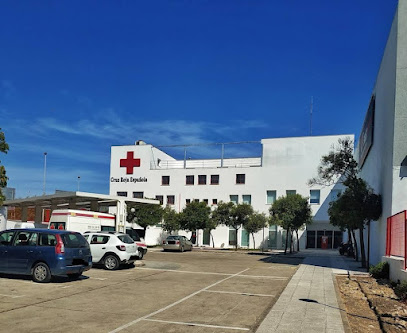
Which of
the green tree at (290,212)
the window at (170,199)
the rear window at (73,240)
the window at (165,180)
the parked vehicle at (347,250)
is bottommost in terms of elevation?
the parked vehicle at (347,250)

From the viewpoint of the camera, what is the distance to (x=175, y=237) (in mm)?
37312

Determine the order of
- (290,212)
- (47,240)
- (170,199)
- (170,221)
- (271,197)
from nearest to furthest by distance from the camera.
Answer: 1. (47,240)
2. (290,212)
3. (170,221)
4. (271,197)
5. (170,199)

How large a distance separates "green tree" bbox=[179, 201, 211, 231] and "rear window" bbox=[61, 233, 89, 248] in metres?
29.9

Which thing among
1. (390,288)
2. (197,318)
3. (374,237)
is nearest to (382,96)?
(374,237)

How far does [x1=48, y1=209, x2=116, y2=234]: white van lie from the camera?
21.3 m

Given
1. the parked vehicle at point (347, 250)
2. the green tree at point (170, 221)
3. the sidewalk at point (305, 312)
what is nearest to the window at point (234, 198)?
the green tree at point (170, 221)

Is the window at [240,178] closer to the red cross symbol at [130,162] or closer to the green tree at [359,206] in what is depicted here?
the red cross symbol at [130,162]

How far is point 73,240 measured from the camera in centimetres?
1376

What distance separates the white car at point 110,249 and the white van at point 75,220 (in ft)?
10.6

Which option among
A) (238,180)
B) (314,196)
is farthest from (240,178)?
(314,196)

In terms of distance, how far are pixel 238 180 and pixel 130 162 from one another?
14672 mm

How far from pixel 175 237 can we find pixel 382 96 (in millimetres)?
21902

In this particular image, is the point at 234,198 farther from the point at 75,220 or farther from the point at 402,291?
the point at 402,291

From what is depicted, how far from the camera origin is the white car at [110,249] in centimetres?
1803
